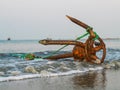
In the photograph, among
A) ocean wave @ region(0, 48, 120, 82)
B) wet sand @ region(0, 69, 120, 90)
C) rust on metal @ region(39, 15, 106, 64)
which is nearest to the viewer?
wet sand @ region(0, 69, 120, 90)

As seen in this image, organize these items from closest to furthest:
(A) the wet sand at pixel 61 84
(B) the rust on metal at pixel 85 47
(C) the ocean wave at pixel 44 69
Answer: (A) the wet sand at pixel 61 84, (C) the ocean wave at pixel 44 69, (B) the rust on metal at pixel 85 47

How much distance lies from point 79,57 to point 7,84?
9115mm

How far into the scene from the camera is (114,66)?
74.6 feet

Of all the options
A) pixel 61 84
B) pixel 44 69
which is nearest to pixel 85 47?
pixel 44 69

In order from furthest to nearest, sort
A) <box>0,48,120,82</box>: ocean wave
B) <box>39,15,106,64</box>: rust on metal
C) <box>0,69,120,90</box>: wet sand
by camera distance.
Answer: <box>39,15,106,64</box>: rust on metal, <box>0,48,120,82</box>: ocean wave, <box>0,69,120,90</box>: wet sand

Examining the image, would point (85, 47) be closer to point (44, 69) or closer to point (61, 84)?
point (44, 69)

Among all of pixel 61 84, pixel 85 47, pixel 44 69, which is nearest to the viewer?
pixel 61 84

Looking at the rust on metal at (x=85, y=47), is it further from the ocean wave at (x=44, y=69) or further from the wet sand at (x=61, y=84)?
the wet sand at (x=61, y=84)

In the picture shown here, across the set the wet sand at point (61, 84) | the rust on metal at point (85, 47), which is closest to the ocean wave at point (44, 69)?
the rust on metal at point (85, 47)

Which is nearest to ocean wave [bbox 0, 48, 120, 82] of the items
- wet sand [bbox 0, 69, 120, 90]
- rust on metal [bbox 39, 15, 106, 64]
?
rust on metal [bbox 39, 15, 106, 64]

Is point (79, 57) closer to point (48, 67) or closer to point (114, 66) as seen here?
point (114, 66)

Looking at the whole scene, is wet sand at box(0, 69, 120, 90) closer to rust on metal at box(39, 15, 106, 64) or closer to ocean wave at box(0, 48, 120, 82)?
ocean wave at box(0, 48, 120, 82)

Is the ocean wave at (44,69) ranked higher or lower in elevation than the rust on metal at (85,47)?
lower

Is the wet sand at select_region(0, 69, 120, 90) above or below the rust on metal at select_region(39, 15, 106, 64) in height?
below
